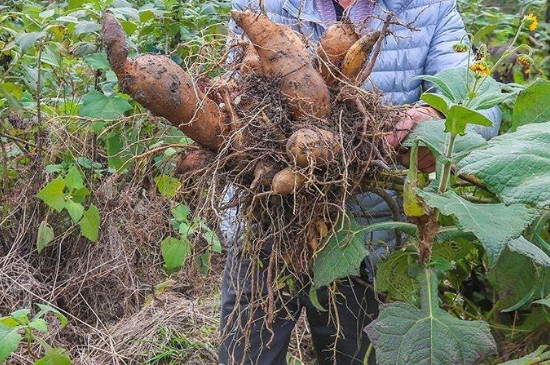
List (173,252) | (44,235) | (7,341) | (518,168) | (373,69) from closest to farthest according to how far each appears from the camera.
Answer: (518,168) < (7,341) < (373,69) < (173,252) < (44,235)

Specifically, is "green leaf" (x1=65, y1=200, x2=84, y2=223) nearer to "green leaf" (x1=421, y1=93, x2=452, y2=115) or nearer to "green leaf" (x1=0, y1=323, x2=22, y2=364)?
"green leaf" (x1=0, y1=323, x2=22, y2=364)

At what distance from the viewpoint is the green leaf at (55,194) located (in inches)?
92.4

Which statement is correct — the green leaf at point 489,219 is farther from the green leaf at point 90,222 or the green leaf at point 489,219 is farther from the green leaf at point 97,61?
the green leaf at point 90,222

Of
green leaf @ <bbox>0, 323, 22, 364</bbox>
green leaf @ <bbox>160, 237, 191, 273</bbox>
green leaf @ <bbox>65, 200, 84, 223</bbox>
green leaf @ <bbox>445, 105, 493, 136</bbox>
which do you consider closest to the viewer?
green leaf @ <bbox>445, 105, 493, 136</bbox>

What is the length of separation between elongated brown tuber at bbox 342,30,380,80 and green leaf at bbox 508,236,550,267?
43 cm

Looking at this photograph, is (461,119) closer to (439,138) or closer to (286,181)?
(439,138)

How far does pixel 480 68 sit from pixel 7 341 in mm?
1065

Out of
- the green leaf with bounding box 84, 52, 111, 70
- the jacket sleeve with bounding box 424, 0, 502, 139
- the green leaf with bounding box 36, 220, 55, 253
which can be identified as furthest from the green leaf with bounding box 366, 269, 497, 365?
the green leaf with bounding box 36, 220, 55, 253

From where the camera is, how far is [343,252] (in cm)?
→ 137

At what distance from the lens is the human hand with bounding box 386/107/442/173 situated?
4.81 ft

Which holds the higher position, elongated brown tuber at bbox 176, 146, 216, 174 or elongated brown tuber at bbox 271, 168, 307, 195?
elongated brown tuber at bbox 271, 168, 307, 195

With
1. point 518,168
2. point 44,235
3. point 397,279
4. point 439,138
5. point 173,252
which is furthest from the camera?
point 44,235

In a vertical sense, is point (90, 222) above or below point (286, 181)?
below

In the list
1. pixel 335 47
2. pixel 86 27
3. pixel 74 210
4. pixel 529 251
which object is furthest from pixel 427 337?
pixel 74 210
